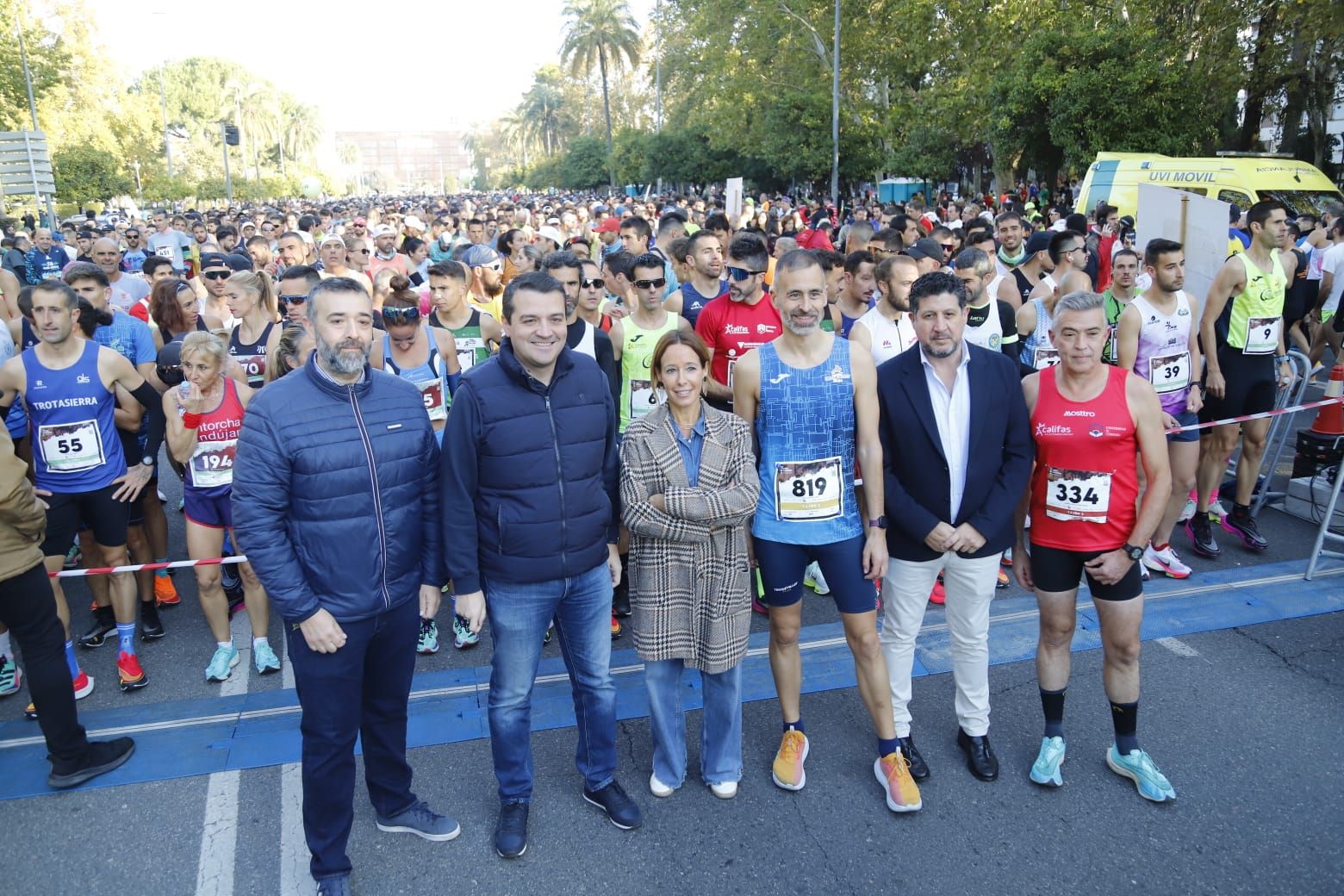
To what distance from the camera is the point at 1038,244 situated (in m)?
8.07

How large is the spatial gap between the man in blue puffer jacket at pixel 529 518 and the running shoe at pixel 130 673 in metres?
2.39

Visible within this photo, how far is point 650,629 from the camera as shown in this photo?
3529 mm

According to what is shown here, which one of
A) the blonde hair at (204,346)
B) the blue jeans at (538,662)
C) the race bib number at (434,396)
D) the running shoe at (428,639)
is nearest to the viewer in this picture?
the blue jeans at (538,662)

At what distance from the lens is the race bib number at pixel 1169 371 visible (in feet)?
18.4

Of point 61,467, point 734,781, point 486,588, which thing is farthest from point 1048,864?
point 61,467

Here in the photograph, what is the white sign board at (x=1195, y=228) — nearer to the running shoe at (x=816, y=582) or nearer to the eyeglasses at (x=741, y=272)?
the eyeglasses at (x=741, y=272)

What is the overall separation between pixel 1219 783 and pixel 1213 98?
82.2 ft

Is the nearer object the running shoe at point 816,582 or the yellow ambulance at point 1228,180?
the running shoe at point 816,582

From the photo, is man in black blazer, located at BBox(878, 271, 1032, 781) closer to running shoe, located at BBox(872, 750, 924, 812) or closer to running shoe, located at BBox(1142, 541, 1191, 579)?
running shoe, located at BBox(872, 750, 924, 812)

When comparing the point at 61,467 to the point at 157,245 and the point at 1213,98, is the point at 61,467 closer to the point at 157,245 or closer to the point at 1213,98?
the point at 157,245

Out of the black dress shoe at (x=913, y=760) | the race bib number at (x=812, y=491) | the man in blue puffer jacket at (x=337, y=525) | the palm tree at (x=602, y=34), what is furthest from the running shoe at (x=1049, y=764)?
the palm tree at (x=602, y=34)

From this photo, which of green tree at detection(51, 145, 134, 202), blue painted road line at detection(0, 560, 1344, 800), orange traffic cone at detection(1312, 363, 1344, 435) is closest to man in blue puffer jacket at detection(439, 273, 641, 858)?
blue painted road line at detection(0, 560, 1344, 800)

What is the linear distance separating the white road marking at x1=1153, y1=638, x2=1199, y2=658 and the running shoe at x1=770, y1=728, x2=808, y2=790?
2.21 meters

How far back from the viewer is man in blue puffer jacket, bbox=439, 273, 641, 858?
3221mm
